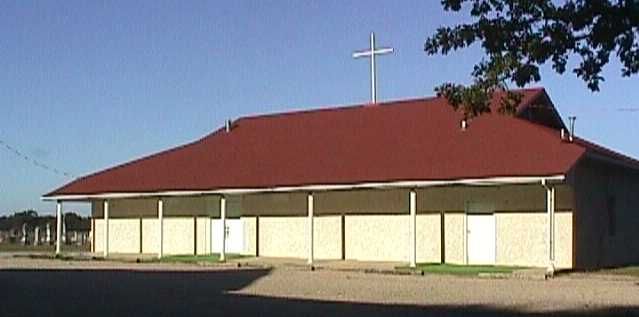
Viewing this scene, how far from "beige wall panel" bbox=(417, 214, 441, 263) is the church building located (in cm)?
4

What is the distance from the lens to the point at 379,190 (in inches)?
1421

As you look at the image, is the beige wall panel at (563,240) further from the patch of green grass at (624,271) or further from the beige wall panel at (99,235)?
the beige wall panel at (99,235)

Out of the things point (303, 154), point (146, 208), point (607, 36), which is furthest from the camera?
point (146, 208)

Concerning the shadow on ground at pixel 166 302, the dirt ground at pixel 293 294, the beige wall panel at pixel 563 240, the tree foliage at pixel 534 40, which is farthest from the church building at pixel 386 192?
the tree foliage at pixel 534 40

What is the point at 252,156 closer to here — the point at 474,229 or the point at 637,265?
the point at 474,229

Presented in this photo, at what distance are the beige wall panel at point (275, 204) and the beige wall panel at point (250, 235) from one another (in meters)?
0.27

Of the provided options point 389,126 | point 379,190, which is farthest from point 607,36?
point 389,126

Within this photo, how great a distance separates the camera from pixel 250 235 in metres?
39.7

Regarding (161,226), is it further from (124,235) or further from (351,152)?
(351,152)

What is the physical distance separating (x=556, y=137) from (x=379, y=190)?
18.5 feet

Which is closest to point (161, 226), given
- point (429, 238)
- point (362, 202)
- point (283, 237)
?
point (283, 237)

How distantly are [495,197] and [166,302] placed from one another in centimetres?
1529

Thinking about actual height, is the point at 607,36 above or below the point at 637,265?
above

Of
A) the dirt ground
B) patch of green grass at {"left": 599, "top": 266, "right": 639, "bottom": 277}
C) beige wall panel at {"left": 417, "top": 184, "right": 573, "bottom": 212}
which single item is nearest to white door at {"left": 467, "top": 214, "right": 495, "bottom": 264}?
beige wall panel at {"left": 417, "top": 184, "right": 573, "bottom": 212}
